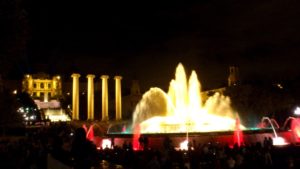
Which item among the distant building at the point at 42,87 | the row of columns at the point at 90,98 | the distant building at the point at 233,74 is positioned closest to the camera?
the row of columns at the point at 90,98

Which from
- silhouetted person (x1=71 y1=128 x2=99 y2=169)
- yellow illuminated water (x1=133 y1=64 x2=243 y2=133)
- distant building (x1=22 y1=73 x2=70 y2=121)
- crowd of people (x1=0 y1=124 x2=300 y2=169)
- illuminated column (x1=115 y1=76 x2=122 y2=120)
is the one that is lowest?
crowd of people (x1=0 y1=124 x2=300 y2=169)

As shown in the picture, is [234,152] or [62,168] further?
[234,152]

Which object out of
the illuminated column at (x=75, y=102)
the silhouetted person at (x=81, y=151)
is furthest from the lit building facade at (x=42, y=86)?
the silhouetted person at (x=81, y=151)

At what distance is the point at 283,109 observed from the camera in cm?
6462

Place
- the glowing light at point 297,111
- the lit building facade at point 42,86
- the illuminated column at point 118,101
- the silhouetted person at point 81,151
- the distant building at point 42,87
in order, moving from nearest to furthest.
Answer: the silhouetted person at point 81,151 → the glowing light at point 297,111 → the illuminated column at point 118,101 → the distant building at point 42,87 → the lit building facade at point 42,86

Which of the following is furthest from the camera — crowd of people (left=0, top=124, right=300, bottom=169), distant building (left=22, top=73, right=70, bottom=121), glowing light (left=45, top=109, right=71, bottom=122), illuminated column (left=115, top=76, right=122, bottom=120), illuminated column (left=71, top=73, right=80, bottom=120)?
distant building (left=22, top=73, right=70, bottom=121)

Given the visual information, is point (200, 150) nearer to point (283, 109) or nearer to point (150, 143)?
point (150, 143)

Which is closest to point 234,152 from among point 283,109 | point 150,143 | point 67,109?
point 150,143

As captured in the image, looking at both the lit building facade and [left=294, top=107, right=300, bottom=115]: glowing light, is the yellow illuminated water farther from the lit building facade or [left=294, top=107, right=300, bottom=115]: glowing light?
the lit building facade

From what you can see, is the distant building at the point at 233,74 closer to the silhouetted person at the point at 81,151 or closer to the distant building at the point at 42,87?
the distant building at the point at 42,87

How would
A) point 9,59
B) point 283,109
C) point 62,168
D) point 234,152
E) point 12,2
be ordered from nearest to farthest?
point 62,168, point 12,2, point 9,59, point 234,152, point 283,109

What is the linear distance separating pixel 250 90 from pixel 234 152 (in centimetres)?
5000

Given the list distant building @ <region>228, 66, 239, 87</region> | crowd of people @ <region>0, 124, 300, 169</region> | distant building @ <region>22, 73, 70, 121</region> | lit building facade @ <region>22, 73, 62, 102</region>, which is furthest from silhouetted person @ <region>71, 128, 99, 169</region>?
lit building facade @ <region>22, 73, 62, 102</region>

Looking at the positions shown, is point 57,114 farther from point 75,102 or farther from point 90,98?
point 90,98
